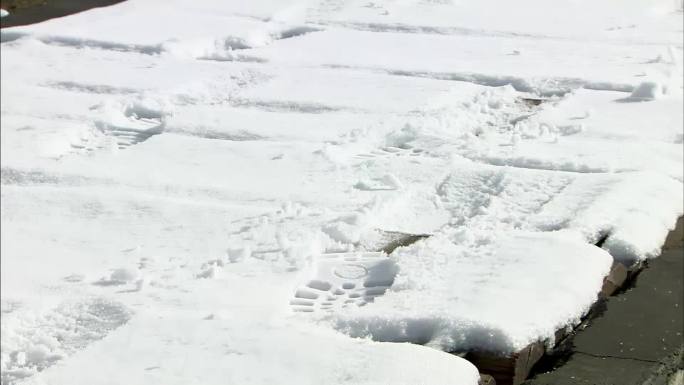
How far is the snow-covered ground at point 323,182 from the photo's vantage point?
8.40 feet

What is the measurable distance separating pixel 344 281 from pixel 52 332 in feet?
2.44

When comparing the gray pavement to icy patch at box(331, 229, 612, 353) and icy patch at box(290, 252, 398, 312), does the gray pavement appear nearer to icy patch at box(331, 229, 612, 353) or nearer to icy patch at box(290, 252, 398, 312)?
icy patch at box(331, 229, 612, 353)

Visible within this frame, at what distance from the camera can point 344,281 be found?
9.88ft

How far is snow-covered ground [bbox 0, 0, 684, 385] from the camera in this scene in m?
2.56

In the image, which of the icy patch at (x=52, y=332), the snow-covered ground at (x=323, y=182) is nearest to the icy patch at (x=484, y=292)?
the snow-covered ground at (x=323, y=182)

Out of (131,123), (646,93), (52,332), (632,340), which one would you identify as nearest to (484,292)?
(632,340)

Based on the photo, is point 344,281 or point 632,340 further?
point 344,281

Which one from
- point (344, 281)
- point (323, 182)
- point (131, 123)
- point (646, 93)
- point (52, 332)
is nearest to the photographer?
point (52, 332)

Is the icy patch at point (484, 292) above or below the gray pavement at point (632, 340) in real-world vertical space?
above

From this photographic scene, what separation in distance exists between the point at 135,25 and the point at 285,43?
948 mm

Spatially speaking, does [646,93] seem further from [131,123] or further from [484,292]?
[484,292]

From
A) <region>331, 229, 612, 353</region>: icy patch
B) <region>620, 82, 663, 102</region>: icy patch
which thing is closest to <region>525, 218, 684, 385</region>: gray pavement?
<region>331, 229, 612, 353</region>: icy patch

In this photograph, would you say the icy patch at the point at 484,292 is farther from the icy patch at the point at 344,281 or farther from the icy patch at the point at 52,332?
the icy patch at the point at 52,332

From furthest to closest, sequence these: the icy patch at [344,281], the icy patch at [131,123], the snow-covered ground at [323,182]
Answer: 1. the icy patch at [131,123]
2. the icy patch at [344,281]
3. the snow-covered ground at [323,182]
